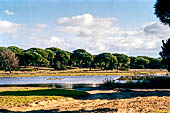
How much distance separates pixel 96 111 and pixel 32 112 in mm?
5572

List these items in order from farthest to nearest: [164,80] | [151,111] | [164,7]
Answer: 1. [164,80]
2. [164,7]
3. [151,111]

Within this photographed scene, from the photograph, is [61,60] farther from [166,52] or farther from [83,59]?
[166,52]

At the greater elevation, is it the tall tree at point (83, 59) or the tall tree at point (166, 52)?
the tall tree at point (83, 59)

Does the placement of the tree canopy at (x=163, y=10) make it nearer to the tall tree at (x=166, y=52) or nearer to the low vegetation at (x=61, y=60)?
the tall tree at (x=166, y=52)

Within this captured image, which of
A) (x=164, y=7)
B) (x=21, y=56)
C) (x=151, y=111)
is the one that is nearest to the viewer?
(x=151, y=111)

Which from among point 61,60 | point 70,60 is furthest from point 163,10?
point 70,60

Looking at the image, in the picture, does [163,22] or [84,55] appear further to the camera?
[84,55]

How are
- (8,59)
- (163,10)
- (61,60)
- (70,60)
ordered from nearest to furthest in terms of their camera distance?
1. (163,10)
2. (8,59)
3. (61,60)
4. (70,60)

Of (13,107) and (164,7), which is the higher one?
(164,7)

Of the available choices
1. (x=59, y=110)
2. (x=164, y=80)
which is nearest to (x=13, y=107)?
(x=59, y=110)

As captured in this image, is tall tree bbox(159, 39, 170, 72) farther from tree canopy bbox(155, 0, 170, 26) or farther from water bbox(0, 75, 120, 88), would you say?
water bbox(0, 75, 120, 88)

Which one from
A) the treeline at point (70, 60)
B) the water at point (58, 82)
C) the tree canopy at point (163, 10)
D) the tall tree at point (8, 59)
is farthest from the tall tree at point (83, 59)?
the tree canopy at point (163, 10)

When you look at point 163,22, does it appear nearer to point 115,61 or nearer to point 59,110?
point 59,110

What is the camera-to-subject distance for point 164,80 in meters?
42.6
